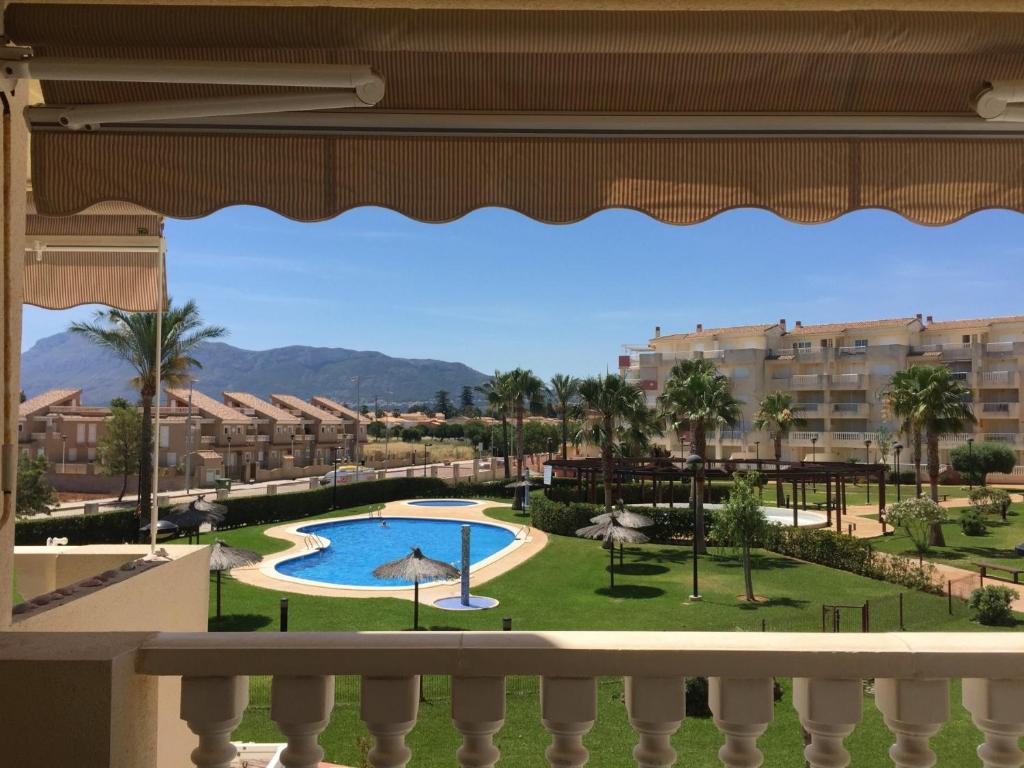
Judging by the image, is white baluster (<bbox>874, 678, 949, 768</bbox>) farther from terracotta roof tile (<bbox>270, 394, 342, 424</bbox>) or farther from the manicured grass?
terracotta roof tile (<bbox>270, 394, 342, 424</bbox>)

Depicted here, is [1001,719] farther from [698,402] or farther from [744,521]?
[698,402]

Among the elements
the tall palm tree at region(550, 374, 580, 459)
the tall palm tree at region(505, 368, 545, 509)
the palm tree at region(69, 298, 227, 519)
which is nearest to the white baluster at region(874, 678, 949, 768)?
the palm tree at region(69, 298, 227, 519)

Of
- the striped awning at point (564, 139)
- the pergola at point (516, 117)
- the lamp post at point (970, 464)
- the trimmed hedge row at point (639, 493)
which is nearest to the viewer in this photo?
the pergola at point (516, 117)

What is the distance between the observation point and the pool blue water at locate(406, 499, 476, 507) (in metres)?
39.3

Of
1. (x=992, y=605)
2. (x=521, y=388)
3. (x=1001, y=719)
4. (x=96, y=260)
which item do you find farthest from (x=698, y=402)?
(x=1001, y=719)

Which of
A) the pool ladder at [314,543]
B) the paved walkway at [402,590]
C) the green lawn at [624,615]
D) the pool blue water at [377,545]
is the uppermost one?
the green lawn at [624,615]

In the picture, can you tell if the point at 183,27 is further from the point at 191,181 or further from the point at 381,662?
the point at 381,662

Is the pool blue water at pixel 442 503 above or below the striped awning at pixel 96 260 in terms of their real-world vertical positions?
below

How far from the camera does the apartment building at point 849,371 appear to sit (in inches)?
2010

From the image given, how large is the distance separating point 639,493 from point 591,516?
30.3ft

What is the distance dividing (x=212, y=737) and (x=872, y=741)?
35.1ft

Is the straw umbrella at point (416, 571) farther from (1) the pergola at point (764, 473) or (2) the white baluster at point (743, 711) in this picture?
(2) the white baluster at point (743, 711)

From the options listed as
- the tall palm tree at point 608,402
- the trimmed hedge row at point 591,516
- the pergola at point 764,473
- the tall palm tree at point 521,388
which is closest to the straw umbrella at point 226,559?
the pergola at point 764,473

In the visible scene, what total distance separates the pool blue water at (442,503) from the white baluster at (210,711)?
38.1 meters
